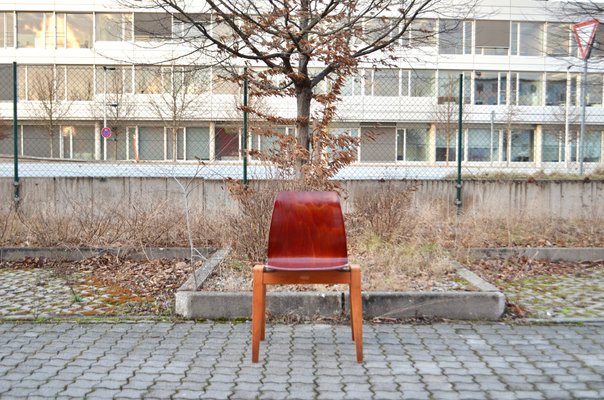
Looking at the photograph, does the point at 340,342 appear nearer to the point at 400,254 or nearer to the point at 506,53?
the point at 400,254

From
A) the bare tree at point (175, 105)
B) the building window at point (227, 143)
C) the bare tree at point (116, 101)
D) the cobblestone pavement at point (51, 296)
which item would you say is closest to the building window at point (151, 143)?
the bare tree at point (175, 105)

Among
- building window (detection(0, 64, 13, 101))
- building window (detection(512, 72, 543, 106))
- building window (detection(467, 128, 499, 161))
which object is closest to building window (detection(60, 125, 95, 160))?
building window (detection(0, 64, 13, 101))

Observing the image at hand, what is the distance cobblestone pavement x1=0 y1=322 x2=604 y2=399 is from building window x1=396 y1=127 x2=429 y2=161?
733 cm

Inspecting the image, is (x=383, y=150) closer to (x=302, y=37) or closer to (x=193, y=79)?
(x=193, y=79)

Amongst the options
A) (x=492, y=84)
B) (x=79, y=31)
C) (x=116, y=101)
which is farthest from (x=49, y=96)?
(x=492, y=84)

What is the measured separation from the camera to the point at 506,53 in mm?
36156

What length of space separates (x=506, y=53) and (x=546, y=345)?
115 ft

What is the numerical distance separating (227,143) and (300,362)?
6.91 metres

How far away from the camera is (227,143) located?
10.6 metres

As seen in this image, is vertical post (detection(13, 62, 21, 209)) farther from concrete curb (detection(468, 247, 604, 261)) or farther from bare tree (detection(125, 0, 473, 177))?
concrete curb (detection(468, 247, 604, 261))

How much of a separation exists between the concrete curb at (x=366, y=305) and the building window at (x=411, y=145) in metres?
6.64

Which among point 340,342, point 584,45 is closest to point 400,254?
point 340,342

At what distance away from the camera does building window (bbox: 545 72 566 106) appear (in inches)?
1340

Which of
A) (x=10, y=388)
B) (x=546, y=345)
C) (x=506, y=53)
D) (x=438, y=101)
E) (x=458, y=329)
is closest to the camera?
(x=10, y=388)
